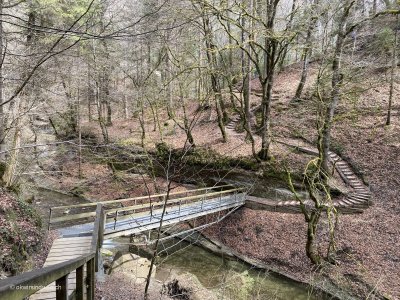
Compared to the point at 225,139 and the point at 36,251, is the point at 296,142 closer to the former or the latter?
the point at 225,139

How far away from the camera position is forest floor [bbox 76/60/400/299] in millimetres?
9773

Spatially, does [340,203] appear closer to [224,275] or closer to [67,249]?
[224,275]

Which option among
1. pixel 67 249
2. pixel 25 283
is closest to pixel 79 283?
pixel 25 283

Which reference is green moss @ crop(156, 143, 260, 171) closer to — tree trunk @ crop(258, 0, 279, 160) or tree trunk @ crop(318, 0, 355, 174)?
tree trunk @ crop(258, 0, 279, 160)

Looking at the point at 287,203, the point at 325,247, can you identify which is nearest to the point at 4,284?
the point at 325,247

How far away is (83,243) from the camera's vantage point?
6.58 m

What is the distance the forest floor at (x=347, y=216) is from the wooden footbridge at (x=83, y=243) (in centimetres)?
201

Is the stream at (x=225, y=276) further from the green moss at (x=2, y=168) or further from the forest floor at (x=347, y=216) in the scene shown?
the green moss at (x=2, y=168)

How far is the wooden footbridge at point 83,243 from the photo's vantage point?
46.2 inches

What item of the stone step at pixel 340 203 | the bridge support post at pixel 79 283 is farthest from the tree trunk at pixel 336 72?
the bridge support post at pixel 79 283

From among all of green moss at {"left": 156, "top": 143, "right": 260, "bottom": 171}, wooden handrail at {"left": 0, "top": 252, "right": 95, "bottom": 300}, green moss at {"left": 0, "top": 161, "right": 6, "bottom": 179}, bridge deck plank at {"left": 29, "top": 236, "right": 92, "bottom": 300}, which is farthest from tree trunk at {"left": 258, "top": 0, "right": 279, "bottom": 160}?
wooden handrail at {"left": 0, "top": 252, "right": 95, "bottom": 300}

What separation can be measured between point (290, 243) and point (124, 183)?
10.4 metres

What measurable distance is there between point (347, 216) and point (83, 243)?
10.4 metres

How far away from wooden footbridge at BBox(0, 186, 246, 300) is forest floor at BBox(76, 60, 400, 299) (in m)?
2.01
